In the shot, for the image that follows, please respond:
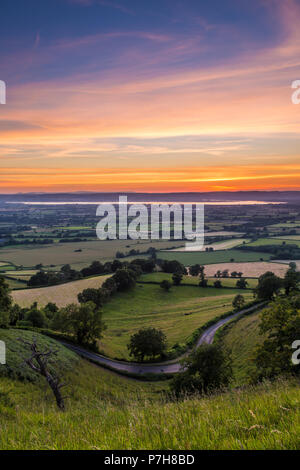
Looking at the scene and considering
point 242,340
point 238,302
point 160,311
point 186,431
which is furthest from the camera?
point 160,311

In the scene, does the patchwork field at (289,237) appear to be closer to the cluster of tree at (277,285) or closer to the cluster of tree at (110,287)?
the cluster of tree at (110,287)

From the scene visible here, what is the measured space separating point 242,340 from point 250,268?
68.2 m

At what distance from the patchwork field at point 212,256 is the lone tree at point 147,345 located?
2927 inches

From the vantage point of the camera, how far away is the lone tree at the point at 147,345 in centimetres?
4703

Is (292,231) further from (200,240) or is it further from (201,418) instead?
(201,418)

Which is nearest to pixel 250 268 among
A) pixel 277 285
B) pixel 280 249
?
pixel 280 249

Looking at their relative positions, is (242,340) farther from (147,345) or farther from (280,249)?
(280,249)

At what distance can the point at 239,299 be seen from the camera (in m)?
67.6

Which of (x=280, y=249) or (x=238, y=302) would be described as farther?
(x=280, y=249)

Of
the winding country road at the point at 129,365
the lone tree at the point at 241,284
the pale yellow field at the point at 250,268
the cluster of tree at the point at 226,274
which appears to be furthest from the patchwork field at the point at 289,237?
the winding country road at the point at 129,365

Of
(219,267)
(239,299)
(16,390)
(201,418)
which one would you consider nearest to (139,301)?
(239,299)

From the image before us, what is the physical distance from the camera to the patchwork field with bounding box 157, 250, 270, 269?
12475 centimetres

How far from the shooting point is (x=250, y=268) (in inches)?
4402
